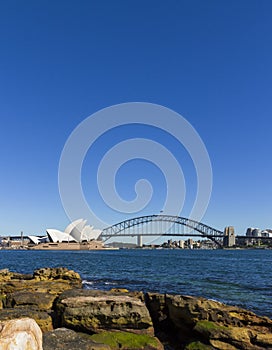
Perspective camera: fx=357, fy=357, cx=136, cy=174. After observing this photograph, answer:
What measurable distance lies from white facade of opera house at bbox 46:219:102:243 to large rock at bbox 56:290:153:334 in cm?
13510

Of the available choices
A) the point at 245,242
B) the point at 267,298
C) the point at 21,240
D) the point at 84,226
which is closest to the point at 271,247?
the point at 245,242

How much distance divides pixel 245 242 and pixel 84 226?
274ft

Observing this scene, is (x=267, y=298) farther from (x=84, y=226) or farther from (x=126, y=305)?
(x=84, y=226)

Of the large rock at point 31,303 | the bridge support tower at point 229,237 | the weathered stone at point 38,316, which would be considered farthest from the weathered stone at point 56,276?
the bridge support tower at point 229,237

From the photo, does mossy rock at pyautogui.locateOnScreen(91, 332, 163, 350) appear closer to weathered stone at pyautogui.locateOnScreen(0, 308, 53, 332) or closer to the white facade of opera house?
weathered stone at pyautogui.locateOnScreen(0, 308, 53, 332)

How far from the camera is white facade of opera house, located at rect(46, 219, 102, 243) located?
14391 cm

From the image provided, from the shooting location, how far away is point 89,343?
688cm

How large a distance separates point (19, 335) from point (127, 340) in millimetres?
4792

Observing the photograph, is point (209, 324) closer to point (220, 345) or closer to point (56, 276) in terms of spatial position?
point (220, 345)

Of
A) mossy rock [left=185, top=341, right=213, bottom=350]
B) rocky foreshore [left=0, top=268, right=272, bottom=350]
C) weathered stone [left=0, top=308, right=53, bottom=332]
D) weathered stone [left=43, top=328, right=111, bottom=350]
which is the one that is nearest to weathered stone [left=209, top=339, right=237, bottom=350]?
rocky foreshore [left=0, top=268, right=272, bottom=350]

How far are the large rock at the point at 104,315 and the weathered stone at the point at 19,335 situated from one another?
14.8 ft

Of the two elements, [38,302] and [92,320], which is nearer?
[92,320]

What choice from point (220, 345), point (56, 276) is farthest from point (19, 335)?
point (56, 276)

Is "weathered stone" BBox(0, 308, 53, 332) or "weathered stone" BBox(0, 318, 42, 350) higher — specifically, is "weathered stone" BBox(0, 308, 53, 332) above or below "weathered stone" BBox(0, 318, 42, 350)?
below
